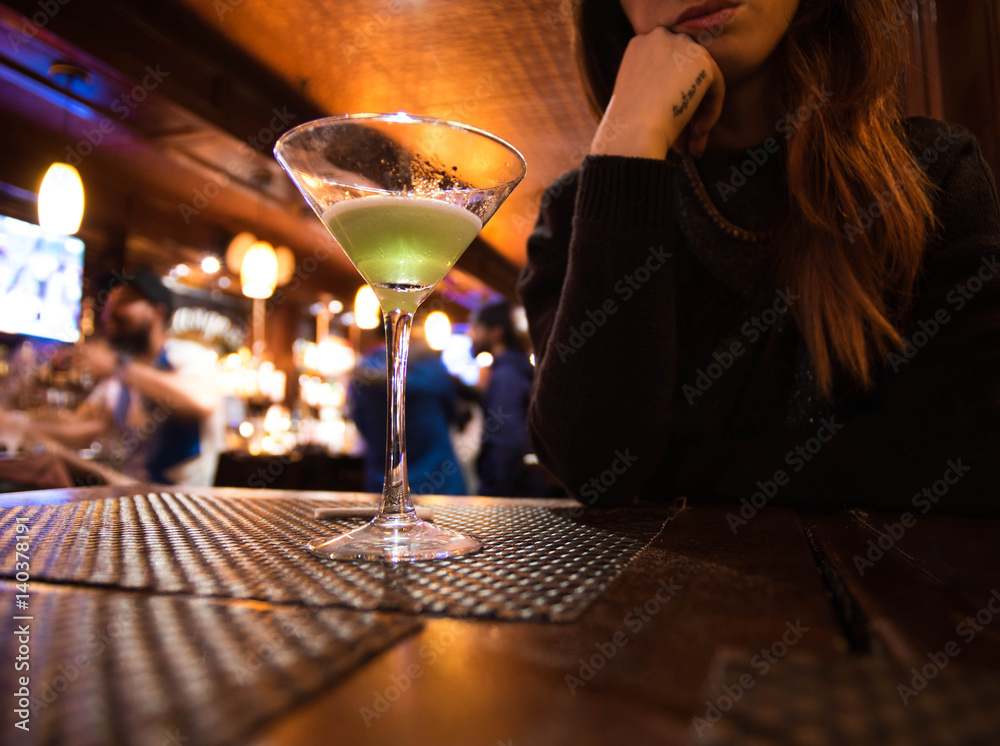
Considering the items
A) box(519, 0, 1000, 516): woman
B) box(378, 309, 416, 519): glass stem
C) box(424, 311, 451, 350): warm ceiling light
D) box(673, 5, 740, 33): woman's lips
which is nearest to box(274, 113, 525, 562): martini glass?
box(378, 309, 416, 519): glass stem

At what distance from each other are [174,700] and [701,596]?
0.81 feet

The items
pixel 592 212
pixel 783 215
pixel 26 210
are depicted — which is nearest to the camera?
pixel 592 212

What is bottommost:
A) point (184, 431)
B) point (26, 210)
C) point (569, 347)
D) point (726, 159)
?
point (184, 431)

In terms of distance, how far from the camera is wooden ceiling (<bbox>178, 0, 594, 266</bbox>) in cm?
288

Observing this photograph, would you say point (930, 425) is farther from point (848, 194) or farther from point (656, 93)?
point (656, 93)

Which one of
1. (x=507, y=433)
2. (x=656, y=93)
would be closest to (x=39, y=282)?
(x=507, y=433)

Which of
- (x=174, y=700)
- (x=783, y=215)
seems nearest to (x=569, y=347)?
(x=783, y=215)

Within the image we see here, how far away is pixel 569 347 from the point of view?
82 cm

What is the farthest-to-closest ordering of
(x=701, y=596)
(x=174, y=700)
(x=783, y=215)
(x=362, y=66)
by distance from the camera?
1. (x=362, y=66)
2. (x=783, y=215)
3. (x=701, y=596)
4. (x=174, y=700)

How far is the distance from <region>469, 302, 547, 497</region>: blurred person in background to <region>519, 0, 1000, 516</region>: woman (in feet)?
6.85

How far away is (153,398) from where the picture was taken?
2.52 metres

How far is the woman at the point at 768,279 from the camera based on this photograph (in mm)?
788

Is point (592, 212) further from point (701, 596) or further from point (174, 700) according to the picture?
point (174, 700)

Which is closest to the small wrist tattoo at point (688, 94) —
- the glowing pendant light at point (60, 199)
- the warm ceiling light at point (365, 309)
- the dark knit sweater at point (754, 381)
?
the dark knit sweater at point (754, 381)
